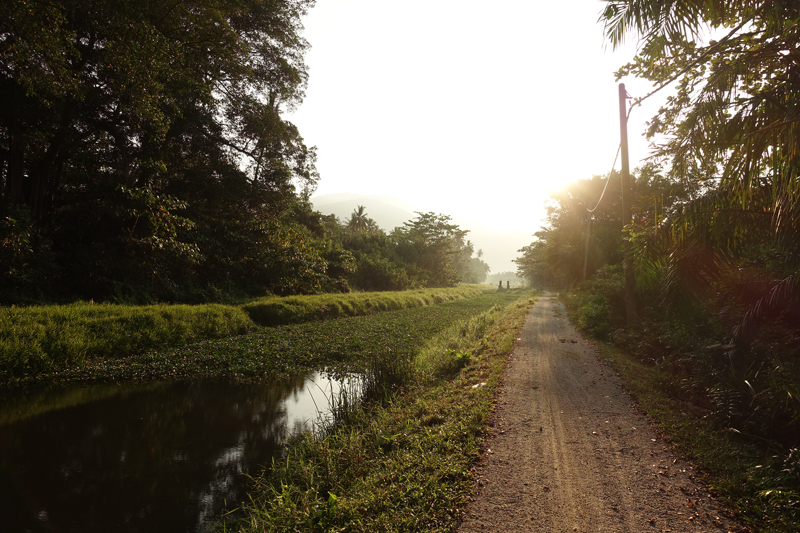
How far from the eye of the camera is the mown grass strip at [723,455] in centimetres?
333

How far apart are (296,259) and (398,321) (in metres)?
8.09

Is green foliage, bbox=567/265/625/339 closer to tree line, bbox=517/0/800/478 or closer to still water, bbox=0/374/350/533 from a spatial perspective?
tree line, bbox=517/0/800/478

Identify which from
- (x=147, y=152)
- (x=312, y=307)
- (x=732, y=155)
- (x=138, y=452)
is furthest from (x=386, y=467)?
(x=147, y=152)

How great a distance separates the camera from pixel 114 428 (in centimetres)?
615

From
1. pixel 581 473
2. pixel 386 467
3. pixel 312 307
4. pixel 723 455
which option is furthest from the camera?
pixel 312 307

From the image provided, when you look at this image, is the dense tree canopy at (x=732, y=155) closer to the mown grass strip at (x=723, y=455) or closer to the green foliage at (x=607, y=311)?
the mown grass strip at (x=723, y=455)

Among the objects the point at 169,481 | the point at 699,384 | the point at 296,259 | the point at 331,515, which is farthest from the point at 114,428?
the point at 296,259

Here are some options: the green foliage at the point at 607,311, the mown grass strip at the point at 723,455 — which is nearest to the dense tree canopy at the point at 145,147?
the mown grass strip at the point at 723,455

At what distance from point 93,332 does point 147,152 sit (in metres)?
9.63

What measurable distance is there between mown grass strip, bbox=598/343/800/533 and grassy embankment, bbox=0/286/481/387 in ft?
34.2

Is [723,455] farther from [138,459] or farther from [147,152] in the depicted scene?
[147,152]

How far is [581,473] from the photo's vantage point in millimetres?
4141

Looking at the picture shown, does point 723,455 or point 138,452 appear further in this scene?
point 138,452

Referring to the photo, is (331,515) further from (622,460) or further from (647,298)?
(647,298)
